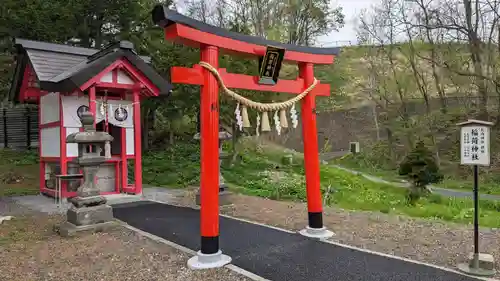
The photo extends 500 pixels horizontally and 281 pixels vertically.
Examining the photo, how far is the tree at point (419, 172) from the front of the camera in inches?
464

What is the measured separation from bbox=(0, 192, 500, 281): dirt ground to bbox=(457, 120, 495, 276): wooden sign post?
317mm

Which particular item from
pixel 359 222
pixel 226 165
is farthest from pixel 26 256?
pixel 226 165

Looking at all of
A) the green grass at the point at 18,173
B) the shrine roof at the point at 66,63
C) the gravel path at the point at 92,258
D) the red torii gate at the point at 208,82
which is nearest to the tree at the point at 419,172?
the red torii gate at the point at 208,82

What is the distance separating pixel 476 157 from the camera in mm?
5137

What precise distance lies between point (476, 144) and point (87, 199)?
6.85 metres

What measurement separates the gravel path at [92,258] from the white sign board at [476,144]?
11.8ft

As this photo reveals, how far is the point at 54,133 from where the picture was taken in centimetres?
1047

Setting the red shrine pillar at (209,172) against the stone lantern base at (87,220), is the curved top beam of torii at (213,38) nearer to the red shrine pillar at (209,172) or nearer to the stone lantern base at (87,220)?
the red shrine pillar at (209,172)

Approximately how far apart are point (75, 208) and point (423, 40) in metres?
20.8

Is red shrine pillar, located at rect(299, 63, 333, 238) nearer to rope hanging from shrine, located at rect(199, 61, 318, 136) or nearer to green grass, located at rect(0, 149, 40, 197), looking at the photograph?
rope hanging from shrine, located at rect(199, 61, 318, 136)

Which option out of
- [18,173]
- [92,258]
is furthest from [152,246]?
[18,173]

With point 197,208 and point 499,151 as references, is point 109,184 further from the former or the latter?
point 499,151

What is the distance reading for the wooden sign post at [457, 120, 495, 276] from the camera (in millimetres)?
4875

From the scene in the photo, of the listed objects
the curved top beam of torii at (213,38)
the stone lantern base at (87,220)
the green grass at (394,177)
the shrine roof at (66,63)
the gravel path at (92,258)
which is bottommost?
the green grass at (394,177)
